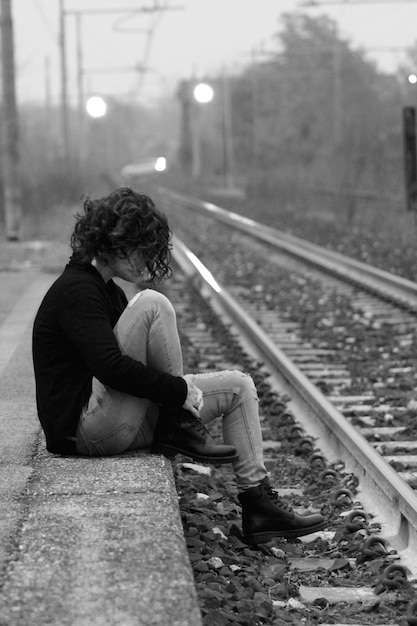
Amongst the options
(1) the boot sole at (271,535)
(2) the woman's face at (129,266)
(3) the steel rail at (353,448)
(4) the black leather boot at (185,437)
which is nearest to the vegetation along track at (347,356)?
(3) the steel rail at (353,448)

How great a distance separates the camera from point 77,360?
491cm

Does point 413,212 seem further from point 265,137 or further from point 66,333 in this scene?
point 265,137

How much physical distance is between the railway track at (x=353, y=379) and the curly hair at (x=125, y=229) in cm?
143

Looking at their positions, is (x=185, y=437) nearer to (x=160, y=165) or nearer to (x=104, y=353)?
(x=104, y=353)

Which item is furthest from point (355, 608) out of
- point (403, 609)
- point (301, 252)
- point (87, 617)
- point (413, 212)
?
point (413, 212)

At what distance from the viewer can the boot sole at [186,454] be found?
482 cm

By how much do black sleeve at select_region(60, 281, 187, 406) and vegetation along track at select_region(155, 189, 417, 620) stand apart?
1092mm

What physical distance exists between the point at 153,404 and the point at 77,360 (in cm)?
36

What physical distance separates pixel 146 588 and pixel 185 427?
1569 mm

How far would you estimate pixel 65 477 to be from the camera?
4.73 meters

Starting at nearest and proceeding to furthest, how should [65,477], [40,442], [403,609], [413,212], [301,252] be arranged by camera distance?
1. [403,609]
2. [65,477]
3. [40,442]
4. [301,252]
5. [413,212]

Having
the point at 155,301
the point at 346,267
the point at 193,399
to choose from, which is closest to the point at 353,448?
the point at 193,399

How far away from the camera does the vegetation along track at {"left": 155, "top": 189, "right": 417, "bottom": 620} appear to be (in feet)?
18.6

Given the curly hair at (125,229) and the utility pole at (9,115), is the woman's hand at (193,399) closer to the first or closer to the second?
the curly hair at (125,229)
